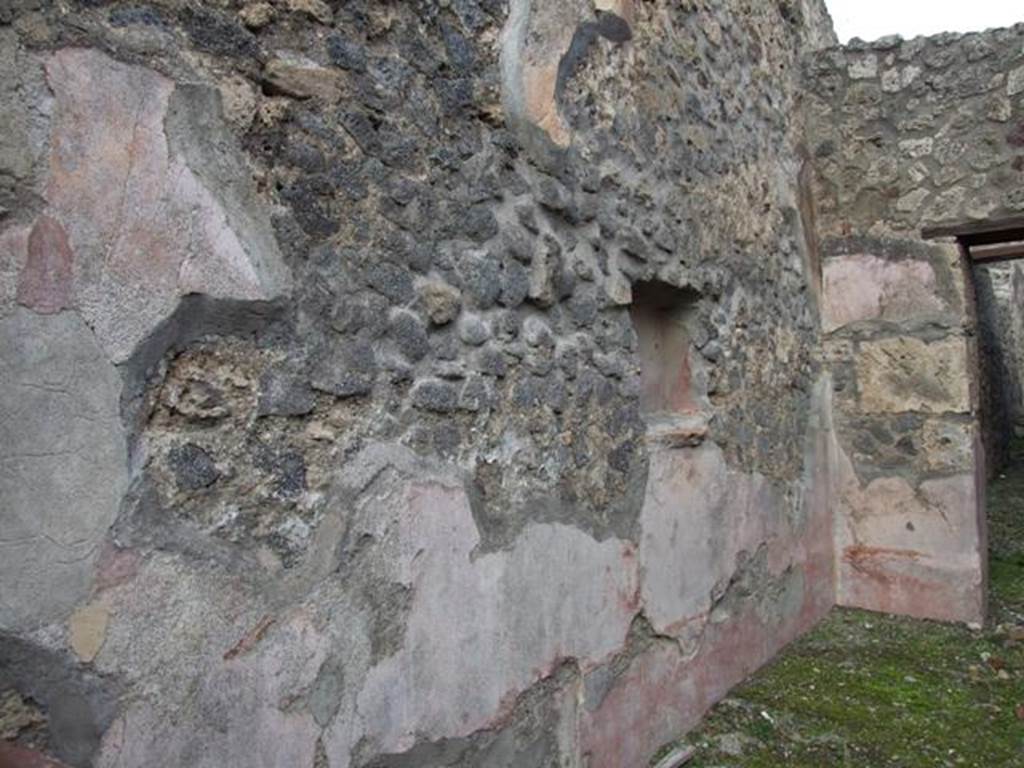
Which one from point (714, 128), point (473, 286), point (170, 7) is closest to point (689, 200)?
point (714, 128)

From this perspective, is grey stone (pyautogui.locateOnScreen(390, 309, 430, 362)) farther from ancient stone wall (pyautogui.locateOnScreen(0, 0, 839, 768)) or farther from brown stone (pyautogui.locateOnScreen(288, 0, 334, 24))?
brown stone (pyautogui.locateOnScreen(288, 0, 334, 24))

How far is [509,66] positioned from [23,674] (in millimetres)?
1583

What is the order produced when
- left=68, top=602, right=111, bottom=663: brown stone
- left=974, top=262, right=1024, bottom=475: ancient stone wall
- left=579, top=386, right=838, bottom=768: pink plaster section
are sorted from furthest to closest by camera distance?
left=974, top=262, right=1024, bottom=475: ancient stone wall
left=579, top=386, right=838, bottom=768: pink plaster section
left=68, top=602, right=111, bottom=663: brown stone

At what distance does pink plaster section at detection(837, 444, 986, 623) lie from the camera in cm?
390

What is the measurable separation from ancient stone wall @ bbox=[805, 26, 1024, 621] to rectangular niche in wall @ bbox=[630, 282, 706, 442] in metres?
1.40

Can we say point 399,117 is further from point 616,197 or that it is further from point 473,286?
point 616,197

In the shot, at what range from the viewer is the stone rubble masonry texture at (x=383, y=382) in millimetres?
1290

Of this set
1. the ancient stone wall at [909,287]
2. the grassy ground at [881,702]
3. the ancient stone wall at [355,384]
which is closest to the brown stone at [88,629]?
the ancient stone wall at [355,384]

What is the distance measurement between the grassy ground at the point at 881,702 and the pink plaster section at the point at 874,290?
133 centimetres

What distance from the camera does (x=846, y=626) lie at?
154 inches

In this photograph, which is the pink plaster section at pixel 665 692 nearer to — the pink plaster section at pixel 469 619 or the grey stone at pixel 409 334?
the pink plaster section at pixel 469 619

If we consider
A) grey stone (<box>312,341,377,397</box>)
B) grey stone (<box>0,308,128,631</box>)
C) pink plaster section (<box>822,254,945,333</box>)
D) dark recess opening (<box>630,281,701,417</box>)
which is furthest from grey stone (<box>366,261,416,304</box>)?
pink plaster section (<box>822,254,945,333</box>)

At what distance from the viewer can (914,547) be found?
4008mm

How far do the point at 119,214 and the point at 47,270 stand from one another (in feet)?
0.46
